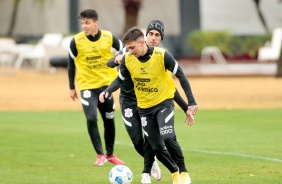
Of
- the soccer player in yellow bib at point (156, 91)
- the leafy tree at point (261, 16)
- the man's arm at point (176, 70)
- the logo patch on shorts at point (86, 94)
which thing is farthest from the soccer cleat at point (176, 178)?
the leafy tree at point (261, 16)

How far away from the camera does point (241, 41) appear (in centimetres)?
4612

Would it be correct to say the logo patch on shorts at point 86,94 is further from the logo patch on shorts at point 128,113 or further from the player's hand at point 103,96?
the player's hand at point 103,96

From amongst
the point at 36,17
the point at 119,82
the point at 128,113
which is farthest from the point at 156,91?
the point at 36,17

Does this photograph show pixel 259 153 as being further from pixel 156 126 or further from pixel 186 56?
pixel 186 56

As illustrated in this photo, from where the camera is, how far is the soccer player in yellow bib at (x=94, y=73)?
15.1m

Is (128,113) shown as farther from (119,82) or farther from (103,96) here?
(103,96)

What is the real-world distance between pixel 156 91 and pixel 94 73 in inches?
123

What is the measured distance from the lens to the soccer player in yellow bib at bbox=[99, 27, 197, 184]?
12000 millimetres

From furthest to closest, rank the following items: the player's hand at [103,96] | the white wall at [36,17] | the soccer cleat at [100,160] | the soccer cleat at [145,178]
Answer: the white wall at [36,17] < the soccer cleat at [100,160] < the soccer cleat at [145,178] < the player's hand at [103,96]

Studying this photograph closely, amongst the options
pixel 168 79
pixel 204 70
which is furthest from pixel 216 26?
pixel 168 79

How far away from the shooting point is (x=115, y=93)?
32500 mm

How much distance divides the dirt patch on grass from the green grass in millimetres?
3554

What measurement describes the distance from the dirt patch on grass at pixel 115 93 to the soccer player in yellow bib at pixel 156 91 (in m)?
15.8

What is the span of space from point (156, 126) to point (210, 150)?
4733mm
